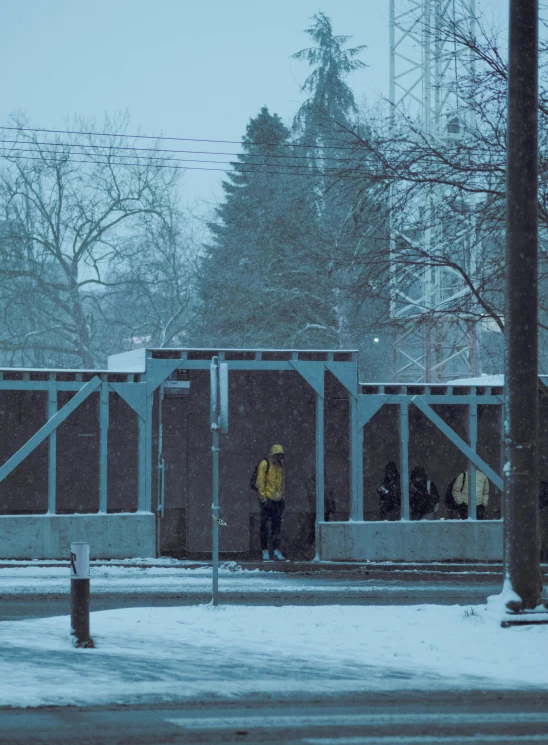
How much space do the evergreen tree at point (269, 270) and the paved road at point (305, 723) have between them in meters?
30.3

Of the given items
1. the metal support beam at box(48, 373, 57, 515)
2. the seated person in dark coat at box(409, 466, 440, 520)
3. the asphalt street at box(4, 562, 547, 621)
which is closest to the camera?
the asphalt street at box(4, 562, 547, 621)

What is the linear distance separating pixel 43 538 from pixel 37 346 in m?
23.7

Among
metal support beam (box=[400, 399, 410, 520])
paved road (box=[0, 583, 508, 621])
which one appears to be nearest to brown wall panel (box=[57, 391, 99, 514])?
metal support beam (box=[400, 399, 410, 520])

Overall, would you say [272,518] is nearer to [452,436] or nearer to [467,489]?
[452,436]

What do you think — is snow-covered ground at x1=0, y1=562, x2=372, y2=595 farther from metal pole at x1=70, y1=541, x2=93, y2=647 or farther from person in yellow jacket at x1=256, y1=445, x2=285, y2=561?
metal pole at x1=70, y1=541, x2=93, y2=647

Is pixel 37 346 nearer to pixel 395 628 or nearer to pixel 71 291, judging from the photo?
pixel 71 291

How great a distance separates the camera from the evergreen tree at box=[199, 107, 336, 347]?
3956 cm

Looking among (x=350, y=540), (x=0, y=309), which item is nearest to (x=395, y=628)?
(x=350, y=540)

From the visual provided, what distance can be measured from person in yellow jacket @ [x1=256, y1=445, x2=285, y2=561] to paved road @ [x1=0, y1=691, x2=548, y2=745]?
11.2m

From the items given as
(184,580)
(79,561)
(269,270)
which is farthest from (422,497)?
(269,270)

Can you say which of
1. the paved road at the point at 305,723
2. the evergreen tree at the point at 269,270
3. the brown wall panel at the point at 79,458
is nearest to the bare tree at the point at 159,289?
the evergreen tree at the point at 269,270

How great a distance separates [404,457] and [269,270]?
21640mm

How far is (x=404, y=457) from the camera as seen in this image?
1936cm

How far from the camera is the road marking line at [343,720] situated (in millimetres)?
6688
